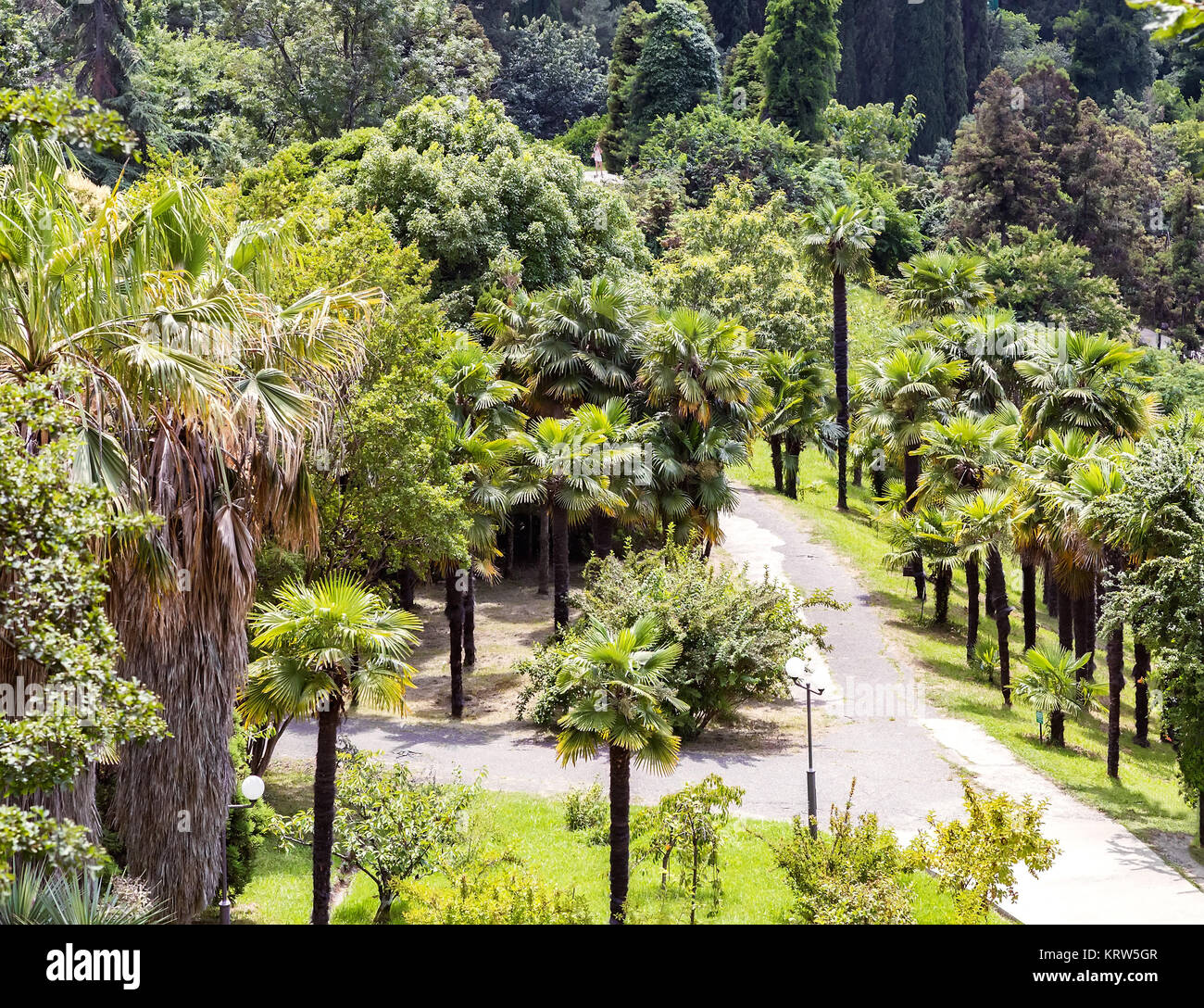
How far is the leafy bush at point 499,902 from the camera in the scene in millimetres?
11867

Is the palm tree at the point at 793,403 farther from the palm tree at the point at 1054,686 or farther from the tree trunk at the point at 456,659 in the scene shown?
the palm tree at the point at 1054,686

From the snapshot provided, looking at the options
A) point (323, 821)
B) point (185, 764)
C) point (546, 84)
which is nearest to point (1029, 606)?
point (323, 821)

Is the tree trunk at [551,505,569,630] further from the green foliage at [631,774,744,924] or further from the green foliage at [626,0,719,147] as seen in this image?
the green foliage at [626,0,719,147]

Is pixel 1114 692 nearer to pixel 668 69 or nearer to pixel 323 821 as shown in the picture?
pixel 323 821

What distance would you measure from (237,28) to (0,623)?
49107 mm

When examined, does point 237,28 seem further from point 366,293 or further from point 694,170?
point 366,293

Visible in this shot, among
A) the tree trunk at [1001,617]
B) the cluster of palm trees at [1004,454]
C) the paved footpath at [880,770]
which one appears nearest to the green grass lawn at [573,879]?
the paved footpath at [880,770]

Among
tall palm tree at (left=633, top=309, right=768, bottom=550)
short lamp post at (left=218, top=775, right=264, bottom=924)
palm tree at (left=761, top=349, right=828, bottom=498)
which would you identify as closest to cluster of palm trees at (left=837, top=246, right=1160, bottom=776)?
palm tree at (left=761, top=349, right=828, bottom=498)

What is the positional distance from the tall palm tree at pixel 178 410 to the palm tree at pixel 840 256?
26.8 m

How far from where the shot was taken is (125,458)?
978 cm

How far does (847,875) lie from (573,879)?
166 inches

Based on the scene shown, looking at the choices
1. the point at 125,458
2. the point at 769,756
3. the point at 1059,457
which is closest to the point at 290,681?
the point at 125,458

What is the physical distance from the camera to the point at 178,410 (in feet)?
34.4

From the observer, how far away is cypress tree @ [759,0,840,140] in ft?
232
